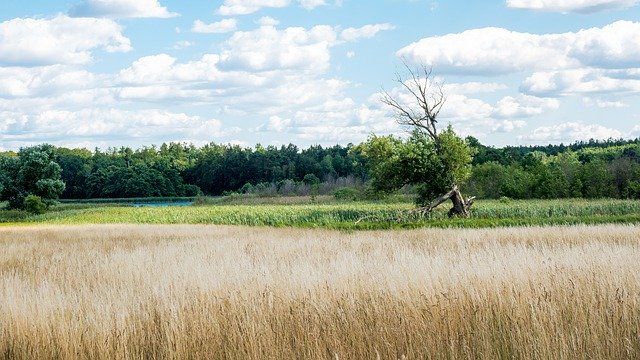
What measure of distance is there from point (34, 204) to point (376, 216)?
5048 centimetres

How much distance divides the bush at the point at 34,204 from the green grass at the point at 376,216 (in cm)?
107

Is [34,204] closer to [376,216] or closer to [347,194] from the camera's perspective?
[347,194]

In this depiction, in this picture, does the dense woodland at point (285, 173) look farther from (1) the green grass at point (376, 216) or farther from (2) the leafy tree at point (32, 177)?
(1) the green grass at point (376, 216)

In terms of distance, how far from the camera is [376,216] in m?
42.2

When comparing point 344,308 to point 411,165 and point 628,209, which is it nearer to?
point 411,165

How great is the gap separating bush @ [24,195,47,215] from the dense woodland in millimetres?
3733

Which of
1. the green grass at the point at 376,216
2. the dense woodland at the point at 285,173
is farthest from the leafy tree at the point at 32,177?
the green grass at the point at 376,216

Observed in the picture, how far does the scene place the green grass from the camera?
3566 cm

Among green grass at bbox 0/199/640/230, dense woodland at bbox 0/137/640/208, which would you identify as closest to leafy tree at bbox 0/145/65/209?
dense woodland at bbox 0/137/640/208

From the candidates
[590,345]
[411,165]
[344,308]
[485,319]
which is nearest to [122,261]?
[344,308]

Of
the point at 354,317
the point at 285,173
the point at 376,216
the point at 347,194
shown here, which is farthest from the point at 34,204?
the point at 354,317

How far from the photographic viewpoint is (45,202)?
83.5 m

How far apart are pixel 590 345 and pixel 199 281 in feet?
19.0

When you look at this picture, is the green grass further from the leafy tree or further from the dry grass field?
the dry grass field
